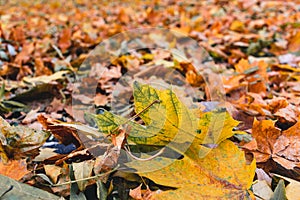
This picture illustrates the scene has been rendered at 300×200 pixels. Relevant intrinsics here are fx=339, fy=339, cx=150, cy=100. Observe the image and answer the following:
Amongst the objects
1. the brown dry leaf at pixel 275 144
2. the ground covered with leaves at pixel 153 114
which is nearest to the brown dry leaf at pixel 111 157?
the ground covered with leaves at pixel 153 114

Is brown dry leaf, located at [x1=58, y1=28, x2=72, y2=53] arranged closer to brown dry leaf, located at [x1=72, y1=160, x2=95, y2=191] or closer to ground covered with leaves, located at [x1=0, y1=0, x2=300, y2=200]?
ground covered with leaves, located at [x1=0, y1=0, x2=300, y2=200]

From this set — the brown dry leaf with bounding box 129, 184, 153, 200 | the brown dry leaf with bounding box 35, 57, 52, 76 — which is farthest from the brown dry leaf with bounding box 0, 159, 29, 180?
the brown dry leaf with bounding box 35, 57, 52, 76

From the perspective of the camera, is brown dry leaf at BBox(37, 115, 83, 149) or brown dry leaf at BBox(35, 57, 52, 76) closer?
brown dry leaf at BBox(37, 115, 83, 149)

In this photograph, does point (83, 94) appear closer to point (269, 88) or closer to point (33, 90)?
point (33, 90)

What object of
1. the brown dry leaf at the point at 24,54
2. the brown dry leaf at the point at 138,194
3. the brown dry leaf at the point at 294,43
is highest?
the brown dry leaf at the point at 138,194

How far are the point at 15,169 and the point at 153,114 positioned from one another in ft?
0.96

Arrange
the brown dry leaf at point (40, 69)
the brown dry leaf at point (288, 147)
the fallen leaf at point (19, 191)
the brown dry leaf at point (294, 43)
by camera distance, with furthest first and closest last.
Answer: the brown dry leaf at point (294, 43)
the brown dry leaf at point (40, 69)
the brown dry leaf at point (288, 147)
the fallen leaf at point (19, 191)

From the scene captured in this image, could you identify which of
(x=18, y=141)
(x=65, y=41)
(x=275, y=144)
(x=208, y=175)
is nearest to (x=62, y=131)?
(x=18, y=141)

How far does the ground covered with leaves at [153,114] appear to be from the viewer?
65 cm

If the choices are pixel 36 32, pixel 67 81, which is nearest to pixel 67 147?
pixel 67 81

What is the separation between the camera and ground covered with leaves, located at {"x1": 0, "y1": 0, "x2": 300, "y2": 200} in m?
0.65

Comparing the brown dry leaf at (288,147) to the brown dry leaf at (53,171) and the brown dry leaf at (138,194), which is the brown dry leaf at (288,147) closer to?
the brown dry leaf at (138,194)

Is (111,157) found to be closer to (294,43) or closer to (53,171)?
(53,171)

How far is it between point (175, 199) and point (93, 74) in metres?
0.83
